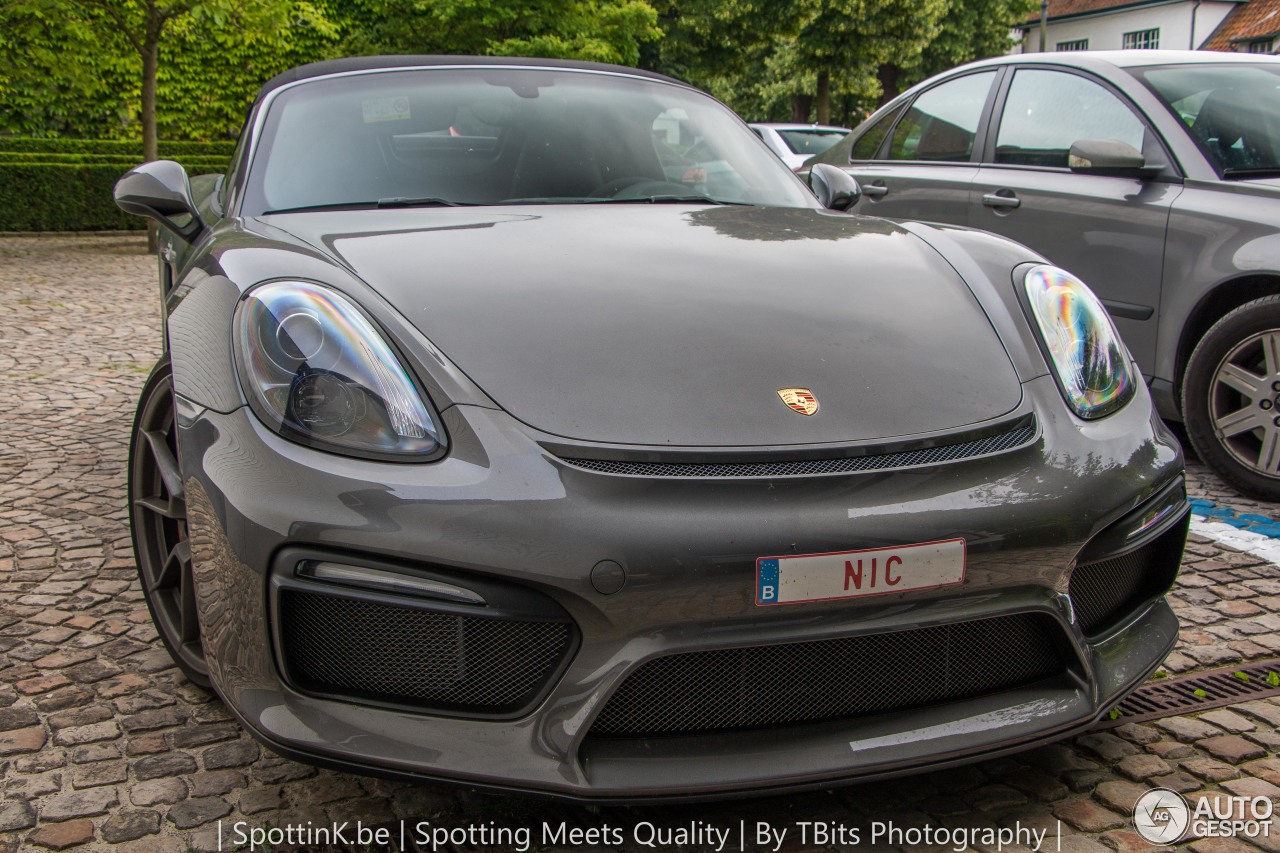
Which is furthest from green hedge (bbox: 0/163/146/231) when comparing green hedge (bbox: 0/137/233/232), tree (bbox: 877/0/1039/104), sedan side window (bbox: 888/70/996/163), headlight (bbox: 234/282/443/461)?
tree (bbox: 877/0/1039/104)

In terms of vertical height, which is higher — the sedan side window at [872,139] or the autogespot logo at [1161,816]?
the sedan side window at [872,139]

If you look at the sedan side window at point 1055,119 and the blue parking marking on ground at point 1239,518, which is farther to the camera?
the sedan side window at point 1055,119

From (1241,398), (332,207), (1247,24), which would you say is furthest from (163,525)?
(1247,24)

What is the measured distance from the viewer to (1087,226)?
463 cm

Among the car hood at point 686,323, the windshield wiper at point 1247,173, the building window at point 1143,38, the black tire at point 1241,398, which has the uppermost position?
the building window at point 1143,38

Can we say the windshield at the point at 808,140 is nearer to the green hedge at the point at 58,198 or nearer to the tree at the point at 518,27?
the tree at the point at 518,27

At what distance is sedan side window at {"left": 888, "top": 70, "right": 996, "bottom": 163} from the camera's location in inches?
215

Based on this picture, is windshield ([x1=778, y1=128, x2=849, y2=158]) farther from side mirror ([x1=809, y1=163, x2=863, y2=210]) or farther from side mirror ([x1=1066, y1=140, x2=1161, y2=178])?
side mirror ([x1=809, y1=163, x2=863, y2=210])

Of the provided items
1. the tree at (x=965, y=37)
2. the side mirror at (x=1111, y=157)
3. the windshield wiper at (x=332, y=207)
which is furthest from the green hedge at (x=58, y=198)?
the tree at (x=965, y=37)

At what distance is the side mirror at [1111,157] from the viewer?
4.37m

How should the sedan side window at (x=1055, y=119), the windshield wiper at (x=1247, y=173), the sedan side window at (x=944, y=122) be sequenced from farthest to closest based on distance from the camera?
the sedan side window at (x=944, y=122)
the sedan side window at (x=1055, y=119)
the windshield wiper at (x=1247, y=173)

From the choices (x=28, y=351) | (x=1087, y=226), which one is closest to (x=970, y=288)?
(x=1087, y=226)

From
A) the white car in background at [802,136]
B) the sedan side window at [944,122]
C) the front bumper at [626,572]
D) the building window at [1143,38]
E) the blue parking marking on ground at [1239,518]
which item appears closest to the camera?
the front bumper at [626,572]

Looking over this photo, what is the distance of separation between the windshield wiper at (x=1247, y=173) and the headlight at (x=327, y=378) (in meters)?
3.41
